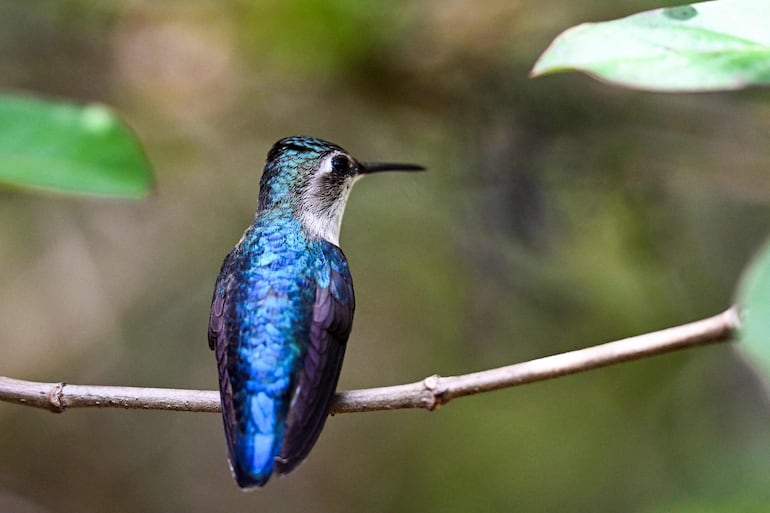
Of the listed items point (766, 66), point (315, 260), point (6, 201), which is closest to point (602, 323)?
point (315, 260)

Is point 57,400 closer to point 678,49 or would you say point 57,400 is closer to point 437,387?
point 437,387

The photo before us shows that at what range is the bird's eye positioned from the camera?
3.08 m

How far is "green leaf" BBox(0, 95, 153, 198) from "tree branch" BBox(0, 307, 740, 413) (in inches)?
18.9

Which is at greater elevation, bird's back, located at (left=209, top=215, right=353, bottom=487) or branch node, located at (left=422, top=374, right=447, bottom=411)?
branch node, located at (left=422, top=374, right=447, bottom=411)

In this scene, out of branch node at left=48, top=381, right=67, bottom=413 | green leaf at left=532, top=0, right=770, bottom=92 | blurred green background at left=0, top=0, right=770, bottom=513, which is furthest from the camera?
blurred green background at left=0, top=0, right=770, bottom=513

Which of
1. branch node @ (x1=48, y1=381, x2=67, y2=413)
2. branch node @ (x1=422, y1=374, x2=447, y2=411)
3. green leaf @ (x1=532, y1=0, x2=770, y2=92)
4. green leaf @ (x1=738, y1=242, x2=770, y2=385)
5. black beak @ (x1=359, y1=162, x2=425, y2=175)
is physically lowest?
branch node @ (x1=48, y1=381, x2=67, y2=413)

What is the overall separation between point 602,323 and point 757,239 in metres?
0.71

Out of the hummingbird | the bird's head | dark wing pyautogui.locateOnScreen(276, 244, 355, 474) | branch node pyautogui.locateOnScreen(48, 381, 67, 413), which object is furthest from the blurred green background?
branch node pyautogui.locateOnScreen(48, 381, 67, 413)

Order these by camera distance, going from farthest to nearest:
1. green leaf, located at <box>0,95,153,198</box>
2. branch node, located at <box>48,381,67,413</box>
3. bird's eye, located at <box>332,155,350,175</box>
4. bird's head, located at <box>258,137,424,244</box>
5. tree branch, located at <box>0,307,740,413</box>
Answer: bird's eye, located at <box>332,155,350,175</box>
bird's head, located at <box>258,137,424,244</box>
branch node, located at <box>48,381,67,413</box>
green leaf, located at <box>0,95,153,198</box>
tree branch, located at <box>0,307,740,413</box>

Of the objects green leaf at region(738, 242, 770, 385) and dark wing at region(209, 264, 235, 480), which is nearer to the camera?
green leaf at region(738, 242, 770, 385)

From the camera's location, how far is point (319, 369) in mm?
2246

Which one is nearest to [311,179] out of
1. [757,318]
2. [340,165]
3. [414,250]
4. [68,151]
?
[340,165]

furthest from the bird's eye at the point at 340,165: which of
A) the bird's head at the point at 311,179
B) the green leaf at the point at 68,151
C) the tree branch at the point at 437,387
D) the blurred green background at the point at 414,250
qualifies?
the green leaf at the point at 68,151

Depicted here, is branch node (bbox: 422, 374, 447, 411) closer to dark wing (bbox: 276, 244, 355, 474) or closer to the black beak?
dark wing (bbox: 276, 244, 355, 474)
